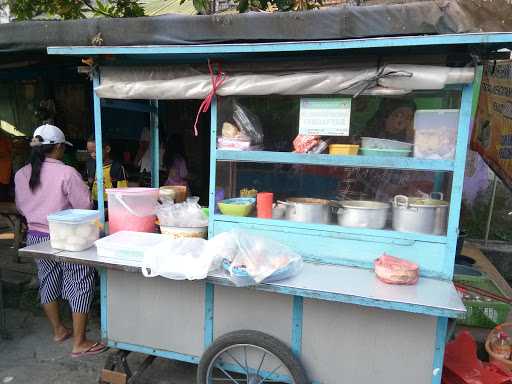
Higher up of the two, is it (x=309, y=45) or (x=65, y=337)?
(x=309, y=45)

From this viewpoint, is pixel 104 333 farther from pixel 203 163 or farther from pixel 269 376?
pixel 203 163

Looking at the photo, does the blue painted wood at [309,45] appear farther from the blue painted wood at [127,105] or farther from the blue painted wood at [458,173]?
the blue painted wood at [127,105]

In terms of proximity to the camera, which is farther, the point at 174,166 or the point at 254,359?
the point at 174,166

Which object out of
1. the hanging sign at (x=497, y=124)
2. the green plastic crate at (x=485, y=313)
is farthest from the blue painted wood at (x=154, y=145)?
the hanging sign at (x=497, y=124)

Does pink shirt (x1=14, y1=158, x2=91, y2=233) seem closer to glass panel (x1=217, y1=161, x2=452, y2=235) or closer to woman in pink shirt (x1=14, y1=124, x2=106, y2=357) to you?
Answer: woman in pink shirt (x1=14, y1=124, x2=106, y2=357)

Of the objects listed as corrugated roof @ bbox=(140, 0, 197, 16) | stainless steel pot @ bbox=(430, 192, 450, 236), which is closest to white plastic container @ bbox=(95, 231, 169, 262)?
stainless steel pot @ bbox=(430, 192, 450, 236)

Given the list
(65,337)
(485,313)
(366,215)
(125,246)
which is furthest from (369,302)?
(65,337)

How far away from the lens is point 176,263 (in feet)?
6.72

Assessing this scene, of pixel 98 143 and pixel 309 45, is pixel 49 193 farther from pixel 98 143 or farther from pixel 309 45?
pixel 309 45

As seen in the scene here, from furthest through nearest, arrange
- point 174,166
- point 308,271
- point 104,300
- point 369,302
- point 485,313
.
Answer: point 174,166, point 485,313, point 104,300, point 308,271, point 369,302

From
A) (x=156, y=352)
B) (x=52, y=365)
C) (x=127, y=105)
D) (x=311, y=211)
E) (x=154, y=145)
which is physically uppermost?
(x=127, y=105)

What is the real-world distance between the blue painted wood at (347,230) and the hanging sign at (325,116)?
0.55 m

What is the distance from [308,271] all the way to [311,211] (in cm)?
38

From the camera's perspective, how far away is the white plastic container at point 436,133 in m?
2.04
